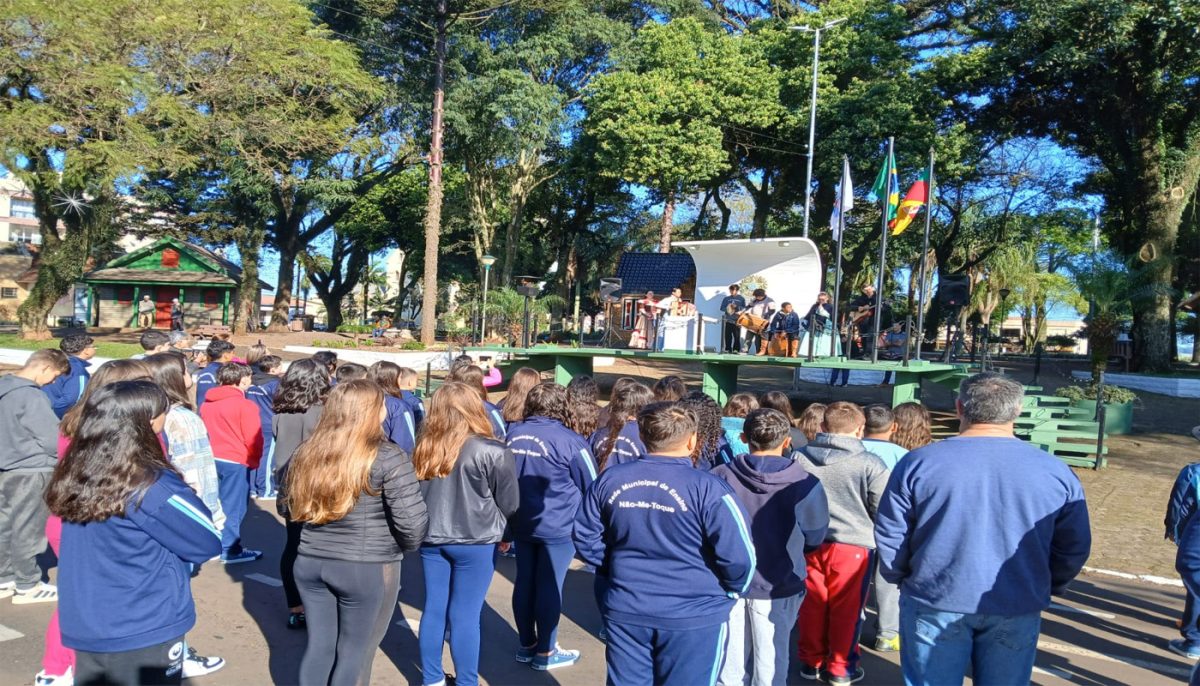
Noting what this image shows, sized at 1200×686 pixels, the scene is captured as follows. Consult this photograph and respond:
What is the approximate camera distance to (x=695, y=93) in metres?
27.3

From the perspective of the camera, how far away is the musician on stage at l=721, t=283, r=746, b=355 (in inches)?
629

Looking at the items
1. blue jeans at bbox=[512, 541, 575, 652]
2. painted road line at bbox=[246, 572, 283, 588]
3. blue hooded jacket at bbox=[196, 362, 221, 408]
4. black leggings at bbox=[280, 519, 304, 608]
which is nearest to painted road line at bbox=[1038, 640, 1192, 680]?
blue jeans at bbox=[512, 541, 575, 652]

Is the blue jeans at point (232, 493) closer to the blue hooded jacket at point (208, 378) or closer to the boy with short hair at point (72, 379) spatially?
the boy with short hair at point (72, 379)

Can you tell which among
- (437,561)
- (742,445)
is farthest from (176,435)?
(742,445)

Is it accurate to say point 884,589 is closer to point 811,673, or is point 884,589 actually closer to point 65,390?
point 811,673

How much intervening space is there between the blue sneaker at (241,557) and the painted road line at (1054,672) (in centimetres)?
558

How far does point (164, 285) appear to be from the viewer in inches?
1526

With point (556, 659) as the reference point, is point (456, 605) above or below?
above

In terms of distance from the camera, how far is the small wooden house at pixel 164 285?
126 ft

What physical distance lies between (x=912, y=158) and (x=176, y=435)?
24882 millimetres

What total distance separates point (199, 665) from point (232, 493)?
5.67 feet

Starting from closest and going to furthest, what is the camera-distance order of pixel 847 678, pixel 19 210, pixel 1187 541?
pixel 1187 541 < pixel 847 678 < pixel 19 210

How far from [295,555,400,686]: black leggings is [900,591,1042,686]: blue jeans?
218 cm

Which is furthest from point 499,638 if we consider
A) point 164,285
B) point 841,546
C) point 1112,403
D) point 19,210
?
point 19,210
